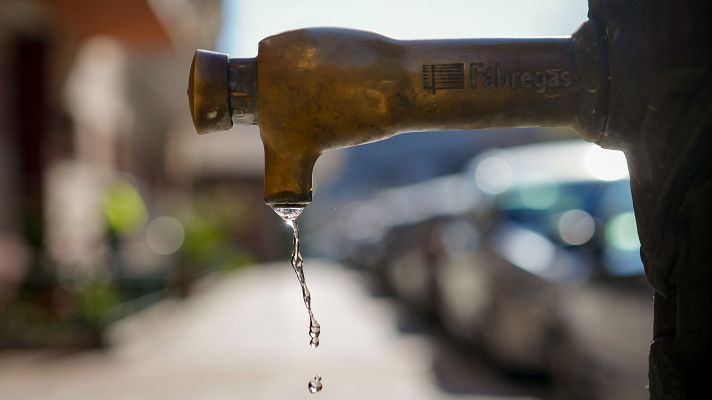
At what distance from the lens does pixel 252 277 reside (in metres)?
16.3

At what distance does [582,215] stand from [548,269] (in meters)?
0.76

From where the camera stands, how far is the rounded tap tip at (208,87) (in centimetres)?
101

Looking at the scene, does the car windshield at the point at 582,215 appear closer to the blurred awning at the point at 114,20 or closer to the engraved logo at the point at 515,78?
the engraved logo at the point at 515,78

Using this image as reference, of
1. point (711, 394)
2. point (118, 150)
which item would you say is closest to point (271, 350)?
point (711, 394)

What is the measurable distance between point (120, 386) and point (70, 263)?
3.78 m

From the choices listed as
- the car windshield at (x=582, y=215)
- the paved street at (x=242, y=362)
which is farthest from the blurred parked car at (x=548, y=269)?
the paved street at (x=242, y=362)

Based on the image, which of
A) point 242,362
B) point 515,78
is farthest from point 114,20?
point 515,78

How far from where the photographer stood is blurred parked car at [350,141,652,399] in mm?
4006

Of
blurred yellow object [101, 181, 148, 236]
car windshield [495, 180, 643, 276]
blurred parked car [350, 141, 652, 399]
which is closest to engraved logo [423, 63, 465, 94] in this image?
blurred parked car [350, 141, 652, 399]

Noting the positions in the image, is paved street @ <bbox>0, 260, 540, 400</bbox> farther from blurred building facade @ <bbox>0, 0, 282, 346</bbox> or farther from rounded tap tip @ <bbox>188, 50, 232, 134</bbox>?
rounded tap tip @ <bbox>188, 50, 232, 134</bbox>

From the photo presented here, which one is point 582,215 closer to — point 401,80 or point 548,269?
point 548,269

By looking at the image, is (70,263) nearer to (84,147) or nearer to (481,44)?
(84,147)

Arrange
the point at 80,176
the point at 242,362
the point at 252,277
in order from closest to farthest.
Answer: the point at 242,362 < the point at 80,176 < the point at 252,277

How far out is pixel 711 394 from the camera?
3.27ft
